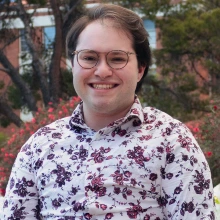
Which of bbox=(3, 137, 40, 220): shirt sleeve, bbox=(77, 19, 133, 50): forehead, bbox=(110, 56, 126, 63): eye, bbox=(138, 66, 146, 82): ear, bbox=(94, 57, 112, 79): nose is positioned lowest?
bbox=(3, 137, 40, 220): shirt sleeve

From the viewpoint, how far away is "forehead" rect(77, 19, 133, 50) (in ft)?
7.31

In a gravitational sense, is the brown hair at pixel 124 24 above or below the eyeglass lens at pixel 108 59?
above

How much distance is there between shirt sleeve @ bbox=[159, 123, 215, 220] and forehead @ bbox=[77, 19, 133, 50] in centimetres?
45

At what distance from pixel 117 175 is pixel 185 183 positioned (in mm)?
279

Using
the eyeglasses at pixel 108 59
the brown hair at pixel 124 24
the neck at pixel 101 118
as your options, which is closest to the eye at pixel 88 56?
the eyeglasses at pixel 108 59

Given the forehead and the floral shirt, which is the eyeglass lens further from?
the floral shirt

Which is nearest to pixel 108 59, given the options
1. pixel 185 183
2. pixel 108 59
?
pixel 108 59

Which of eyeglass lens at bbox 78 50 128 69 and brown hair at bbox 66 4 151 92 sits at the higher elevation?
brown hair at bbox 66 4 151 92

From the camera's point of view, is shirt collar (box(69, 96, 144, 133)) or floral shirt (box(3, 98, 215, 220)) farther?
shirt collar (box(69, 96, 144, 133))

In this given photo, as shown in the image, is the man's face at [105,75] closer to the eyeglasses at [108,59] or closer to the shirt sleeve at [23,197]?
the eyeglasses at [108,59]

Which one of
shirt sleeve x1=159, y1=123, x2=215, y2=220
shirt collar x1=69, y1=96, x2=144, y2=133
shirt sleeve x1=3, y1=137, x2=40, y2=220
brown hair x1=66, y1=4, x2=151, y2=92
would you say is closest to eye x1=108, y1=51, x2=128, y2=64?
brown hair x1=66, y1=4, x2=151, y2=92

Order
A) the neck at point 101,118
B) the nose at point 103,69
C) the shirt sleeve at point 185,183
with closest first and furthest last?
the shirt sleeve at point 185,183, the nose at point 103,69, the neck at point 101,118

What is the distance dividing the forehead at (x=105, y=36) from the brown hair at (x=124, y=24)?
19mm

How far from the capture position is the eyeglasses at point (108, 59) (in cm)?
223
